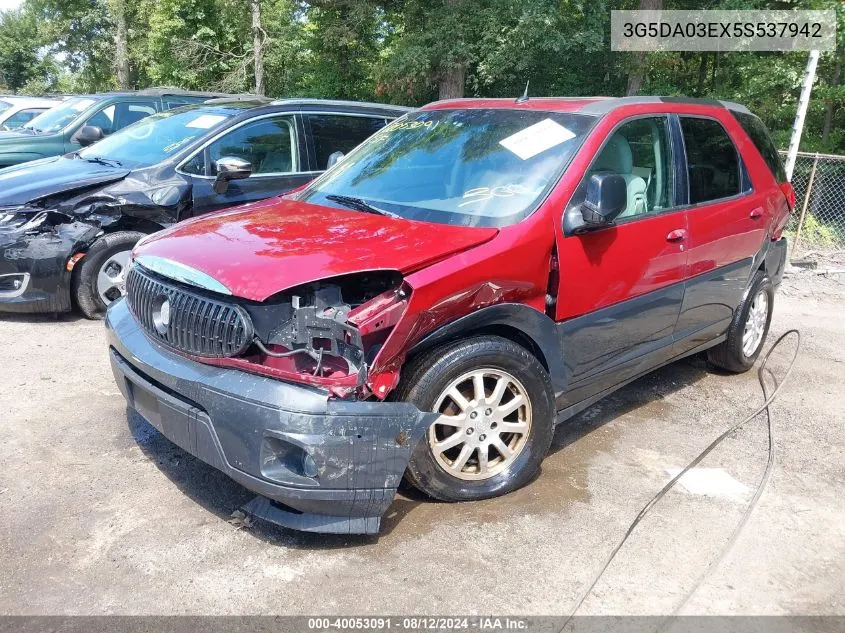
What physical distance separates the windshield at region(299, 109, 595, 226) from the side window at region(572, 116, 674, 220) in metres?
0.23

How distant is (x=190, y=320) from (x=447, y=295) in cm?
111

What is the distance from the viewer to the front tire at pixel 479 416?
3162mm

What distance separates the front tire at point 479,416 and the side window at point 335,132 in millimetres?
3969

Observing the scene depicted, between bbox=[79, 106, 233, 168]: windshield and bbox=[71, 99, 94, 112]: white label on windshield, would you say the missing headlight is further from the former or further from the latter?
bbox=[71, 99, 94, 112]: white label on windshield

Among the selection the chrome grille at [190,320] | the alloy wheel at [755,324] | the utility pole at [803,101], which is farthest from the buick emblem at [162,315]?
the utility pole at [803,101]

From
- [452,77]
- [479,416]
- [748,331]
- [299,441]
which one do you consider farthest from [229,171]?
[452,77]

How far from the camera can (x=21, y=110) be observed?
1381 cm

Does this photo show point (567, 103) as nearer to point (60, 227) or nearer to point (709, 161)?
point (709, 161)

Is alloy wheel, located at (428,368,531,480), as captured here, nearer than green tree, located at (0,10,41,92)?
Yes

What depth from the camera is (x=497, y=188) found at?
12.1 ft

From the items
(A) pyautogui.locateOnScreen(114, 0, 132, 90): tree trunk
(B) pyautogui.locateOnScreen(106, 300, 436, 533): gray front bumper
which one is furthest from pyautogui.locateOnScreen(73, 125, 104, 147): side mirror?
(A) pyautogui.locateOnScreen(114, 0, 132, 90): tree trunk

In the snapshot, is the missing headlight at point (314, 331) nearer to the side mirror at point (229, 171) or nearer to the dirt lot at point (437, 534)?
the dirt lot at point (437, 534)

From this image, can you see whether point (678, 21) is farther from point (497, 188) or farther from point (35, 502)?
point (35, 502)

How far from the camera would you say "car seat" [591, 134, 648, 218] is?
12.7 ft
